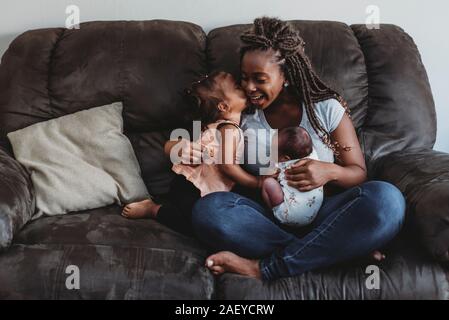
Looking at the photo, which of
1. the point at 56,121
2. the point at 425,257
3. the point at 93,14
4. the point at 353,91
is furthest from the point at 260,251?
the point at 93,14

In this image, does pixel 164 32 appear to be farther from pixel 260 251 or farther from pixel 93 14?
pixel 260 251

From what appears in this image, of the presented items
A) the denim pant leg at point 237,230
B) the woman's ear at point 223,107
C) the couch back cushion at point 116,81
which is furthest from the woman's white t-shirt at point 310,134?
the couch back cushion at point 116,81

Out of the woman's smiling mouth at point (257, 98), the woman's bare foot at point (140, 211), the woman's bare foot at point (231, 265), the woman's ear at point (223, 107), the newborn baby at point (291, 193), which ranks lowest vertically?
the woman's bare foot at point (140, 211)

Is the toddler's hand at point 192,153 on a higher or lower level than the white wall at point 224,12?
lower

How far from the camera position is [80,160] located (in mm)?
1845

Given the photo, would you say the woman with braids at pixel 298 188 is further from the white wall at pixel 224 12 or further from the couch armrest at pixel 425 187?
the white wall at pixel 224 12

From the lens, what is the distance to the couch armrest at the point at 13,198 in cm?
149

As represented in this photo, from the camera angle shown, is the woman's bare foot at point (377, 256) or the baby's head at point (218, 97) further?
the baby's head at point (218, 97)

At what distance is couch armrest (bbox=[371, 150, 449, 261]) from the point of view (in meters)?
1.42

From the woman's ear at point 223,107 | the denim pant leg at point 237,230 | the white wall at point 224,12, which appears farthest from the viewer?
the white wall at point 224,12

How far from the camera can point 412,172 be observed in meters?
1.71

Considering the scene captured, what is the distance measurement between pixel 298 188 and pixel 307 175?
0.05m

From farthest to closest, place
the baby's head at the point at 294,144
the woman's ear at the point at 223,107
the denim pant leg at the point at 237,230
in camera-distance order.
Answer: the woman's ear at the point at 223,107
the baby's head at the point at 294,144
the denim pant leg at the point at 237,230

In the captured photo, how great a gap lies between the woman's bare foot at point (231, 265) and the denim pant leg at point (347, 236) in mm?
27
